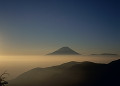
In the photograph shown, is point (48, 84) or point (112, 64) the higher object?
point (112, 64)

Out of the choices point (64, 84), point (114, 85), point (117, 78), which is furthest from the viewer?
point (64, 84)

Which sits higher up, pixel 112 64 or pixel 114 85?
pixel 112 64

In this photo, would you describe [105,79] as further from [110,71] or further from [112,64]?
[112,64]

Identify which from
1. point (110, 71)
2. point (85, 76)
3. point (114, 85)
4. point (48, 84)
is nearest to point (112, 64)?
point (110, 71)

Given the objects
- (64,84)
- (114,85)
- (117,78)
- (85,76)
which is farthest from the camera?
(85,76)

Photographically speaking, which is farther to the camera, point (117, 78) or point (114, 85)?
point (117, 78)

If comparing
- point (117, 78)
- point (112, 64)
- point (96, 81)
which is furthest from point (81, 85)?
point (112, 64)

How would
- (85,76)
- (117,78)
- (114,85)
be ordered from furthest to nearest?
(85,76) → (117,78) → (114,85)

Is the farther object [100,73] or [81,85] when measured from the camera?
[100,73]

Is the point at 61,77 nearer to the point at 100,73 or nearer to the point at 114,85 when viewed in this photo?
the point at 100,73
